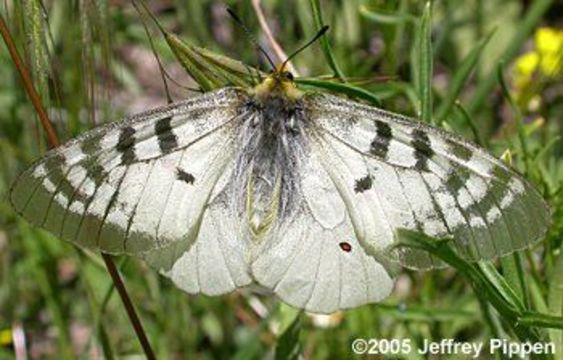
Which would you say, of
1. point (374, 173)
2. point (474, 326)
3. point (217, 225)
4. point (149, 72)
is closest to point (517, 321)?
point (374, 173)

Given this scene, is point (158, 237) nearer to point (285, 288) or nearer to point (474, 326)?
point (285, 288)

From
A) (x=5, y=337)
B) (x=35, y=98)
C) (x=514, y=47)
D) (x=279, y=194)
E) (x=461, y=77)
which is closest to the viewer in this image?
(x=35, y=98)

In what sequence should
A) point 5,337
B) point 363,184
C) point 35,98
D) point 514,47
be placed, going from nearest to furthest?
point 35,98
point 363,184
point 5,337
point 514,47

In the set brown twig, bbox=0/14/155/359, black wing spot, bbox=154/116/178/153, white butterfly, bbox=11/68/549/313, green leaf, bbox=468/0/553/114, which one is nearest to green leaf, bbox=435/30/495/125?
white butterfly, bbox=11/68/549/313

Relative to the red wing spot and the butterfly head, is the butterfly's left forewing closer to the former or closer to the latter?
the red wing spot

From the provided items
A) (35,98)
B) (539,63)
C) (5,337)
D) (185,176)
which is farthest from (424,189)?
(5,337)

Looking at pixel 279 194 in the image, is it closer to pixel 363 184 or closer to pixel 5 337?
pixel 363 184
